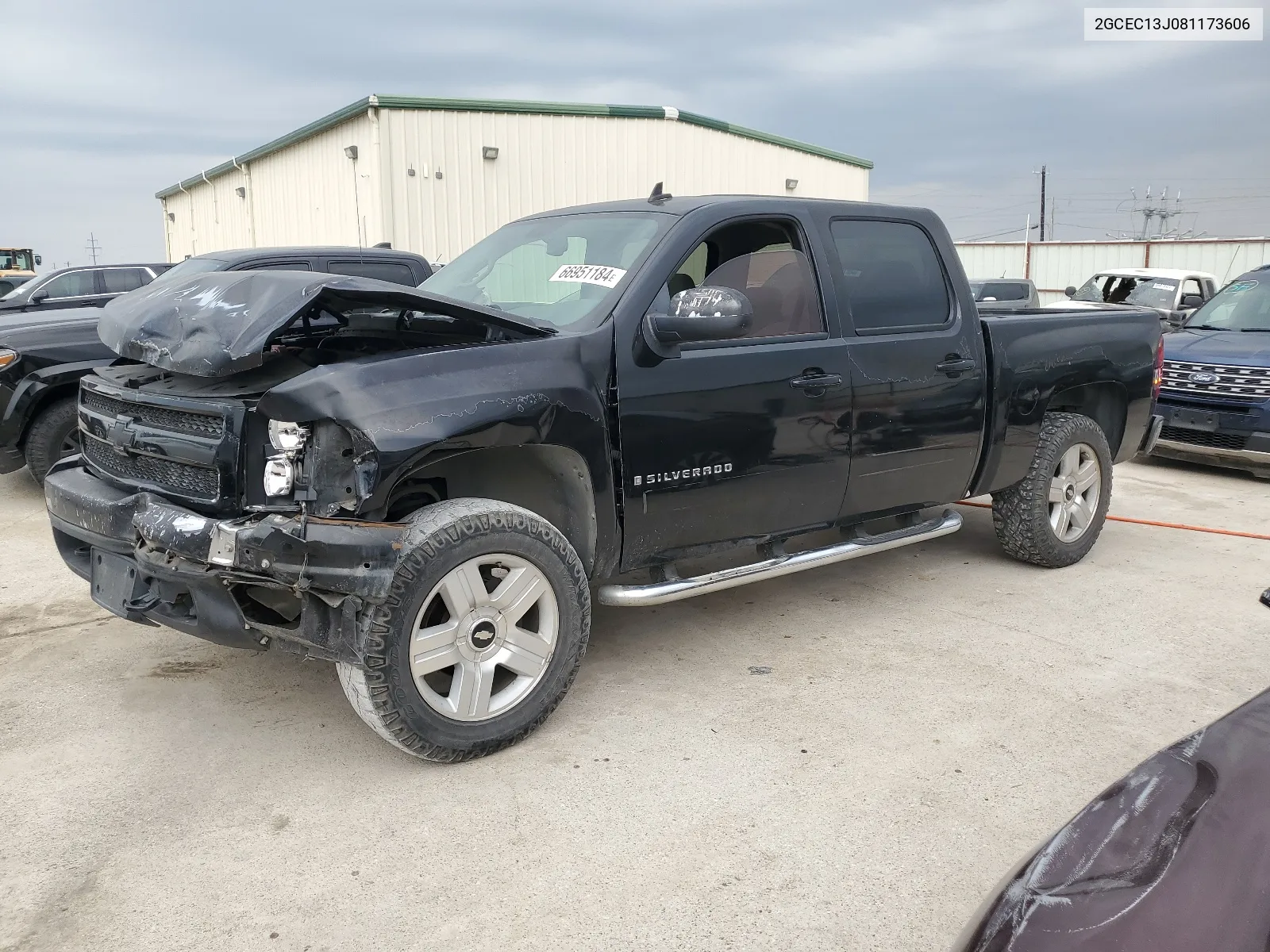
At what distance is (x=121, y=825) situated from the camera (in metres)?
2.96

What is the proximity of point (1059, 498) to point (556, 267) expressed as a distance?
10.2 ft

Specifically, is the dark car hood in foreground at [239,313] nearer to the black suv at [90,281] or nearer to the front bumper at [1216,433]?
the front bumper at [1216,433]

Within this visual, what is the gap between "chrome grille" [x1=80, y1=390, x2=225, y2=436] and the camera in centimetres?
319

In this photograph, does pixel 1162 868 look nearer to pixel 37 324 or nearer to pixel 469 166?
pixel 37 324

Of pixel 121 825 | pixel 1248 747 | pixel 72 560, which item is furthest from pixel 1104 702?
pixel 72 560

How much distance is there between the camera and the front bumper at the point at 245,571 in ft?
9.68

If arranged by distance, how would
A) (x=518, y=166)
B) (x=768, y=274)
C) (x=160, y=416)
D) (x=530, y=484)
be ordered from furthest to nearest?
(x=518, y=166)
(x=768, y=274)
(x=530, y=484)
(x=160, y=416)

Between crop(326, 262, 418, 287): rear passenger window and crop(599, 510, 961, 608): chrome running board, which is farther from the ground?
crop(326, 262, 418, 287): rear passenger window

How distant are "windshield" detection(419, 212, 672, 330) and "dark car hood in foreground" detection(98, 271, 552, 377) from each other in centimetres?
36

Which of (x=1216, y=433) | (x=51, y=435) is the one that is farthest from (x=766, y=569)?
(x=1216, y=433)

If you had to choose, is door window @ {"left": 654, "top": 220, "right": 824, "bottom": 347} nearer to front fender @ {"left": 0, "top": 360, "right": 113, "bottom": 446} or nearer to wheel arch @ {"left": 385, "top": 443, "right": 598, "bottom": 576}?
wheel arch @ {"left": 385, "top": 443, "right": 598, "bottom": 576}

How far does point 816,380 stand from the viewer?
4160 millimetres

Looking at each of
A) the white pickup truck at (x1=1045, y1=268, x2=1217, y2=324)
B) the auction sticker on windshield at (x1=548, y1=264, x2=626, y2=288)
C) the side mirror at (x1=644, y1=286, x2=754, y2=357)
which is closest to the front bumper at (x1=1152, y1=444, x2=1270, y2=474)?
the white pickup truck at (x1=1045, y1=268, x2=1217, y2=324)

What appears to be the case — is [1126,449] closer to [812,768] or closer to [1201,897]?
[812,768]
